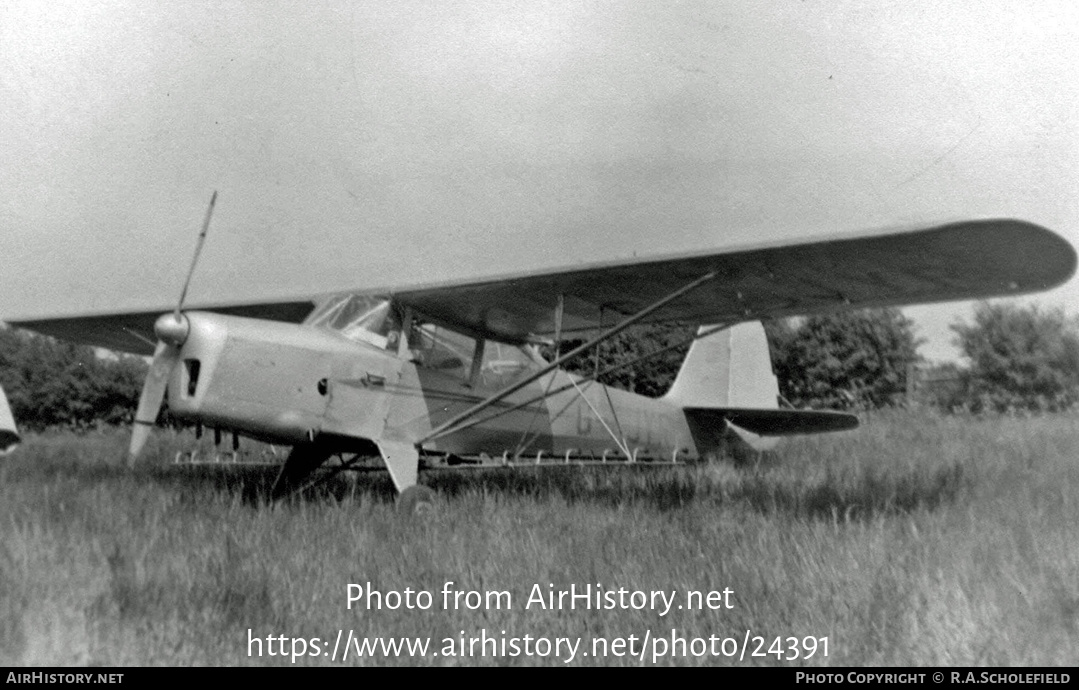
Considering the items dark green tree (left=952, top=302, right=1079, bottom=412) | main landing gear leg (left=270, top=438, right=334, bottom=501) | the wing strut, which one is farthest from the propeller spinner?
dark green tree (left=952, top=302, right=1079, bottom=412)

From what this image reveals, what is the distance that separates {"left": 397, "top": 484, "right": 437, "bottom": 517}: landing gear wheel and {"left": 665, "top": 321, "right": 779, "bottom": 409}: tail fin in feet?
18.5

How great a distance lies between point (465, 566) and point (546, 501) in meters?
2.80

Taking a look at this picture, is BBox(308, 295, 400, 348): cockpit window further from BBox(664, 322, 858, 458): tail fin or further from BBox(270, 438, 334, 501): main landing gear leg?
BBox(664, 322, 858, 458): tail fin

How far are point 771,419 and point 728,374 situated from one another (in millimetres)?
1026

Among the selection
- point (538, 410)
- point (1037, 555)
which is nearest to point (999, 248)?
point (1037, 555)

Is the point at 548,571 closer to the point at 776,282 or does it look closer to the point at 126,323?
the point at 776,282

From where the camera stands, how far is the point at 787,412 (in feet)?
34.8

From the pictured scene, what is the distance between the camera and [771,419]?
36.9ft

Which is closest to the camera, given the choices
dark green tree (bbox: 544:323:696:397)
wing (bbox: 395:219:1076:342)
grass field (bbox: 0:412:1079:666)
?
grass field (bbox: 0:412:1079:666)

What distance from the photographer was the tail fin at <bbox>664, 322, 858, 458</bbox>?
11555 millimetres

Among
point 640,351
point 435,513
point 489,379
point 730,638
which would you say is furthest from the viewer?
point 640,351

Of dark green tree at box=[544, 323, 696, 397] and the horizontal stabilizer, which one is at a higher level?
dark green tree at box=[544, 323, 696, 397]

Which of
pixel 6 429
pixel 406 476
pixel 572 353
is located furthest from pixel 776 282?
pixel 6 429

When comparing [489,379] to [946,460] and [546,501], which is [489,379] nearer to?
[546,501]
